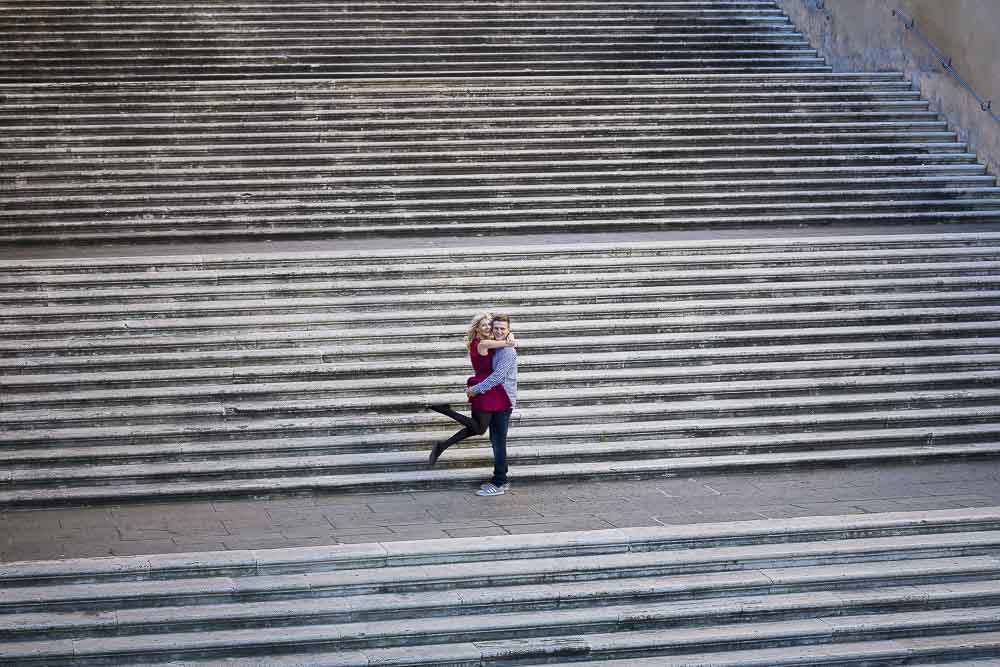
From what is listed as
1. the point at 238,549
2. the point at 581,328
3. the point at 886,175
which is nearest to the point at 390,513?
the point at 238,549

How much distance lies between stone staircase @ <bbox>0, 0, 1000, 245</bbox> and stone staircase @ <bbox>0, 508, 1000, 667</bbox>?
240 inches

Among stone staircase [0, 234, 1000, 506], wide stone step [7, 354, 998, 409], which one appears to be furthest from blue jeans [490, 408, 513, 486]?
wide stone step [7, 354, 998, 409]

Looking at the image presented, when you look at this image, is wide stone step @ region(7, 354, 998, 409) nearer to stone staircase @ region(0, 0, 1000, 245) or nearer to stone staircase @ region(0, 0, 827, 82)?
stone staircase @ region(0, 0, 1000, 245)

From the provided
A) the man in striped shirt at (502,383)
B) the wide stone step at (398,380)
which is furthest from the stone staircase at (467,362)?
the man in striped shirt at (502,383)

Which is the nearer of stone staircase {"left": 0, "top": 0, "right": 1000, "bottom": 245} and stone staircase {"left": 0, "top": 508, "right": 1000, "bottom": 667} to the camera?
stone staircase {"left": 0, "top": 508, "right": 1000, "bottom": 667}

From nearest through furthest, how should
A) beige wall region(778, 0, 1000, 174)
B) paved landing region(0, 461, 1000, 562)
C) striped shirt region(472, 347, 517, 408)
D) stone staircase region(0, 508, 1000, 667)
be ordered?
stone staircase region(0, 508, 1000, 667)
paved landing region(0, 461, 1000, 562)
striped shirt region(472, 347, 517, 408)
beige wall region(778, 0, 1000, 174)

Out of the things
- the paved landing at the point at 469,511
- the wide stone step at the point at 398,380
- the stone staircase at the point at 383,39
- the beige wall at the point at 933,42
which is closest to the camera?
the paved landing at the point at 469,511

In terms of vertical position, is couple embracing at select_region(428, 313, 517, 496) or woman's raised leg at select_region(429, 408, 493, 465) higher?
couple embracing at select_region(428, 313, 517, 496)

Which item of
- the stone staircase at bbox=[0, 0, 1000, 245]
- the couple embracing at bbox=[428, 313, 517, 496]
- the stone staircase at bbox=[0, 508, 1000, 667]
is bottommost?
the stone staircase at bbox=[0, 508, 1000, 667]

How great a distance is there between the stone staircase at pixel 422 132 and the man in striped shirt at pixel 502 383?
4.72 meters

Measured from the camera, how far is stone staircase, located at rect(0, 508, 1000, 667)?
23.9 feet

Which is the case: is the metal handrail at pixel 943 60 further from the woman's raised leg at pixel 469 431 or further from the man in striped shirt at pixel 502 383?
the woman's raised leg at pixel 469 431

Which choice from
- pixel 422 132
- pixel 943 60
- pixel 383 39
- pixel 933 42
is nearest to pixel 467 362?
pixel 422 132

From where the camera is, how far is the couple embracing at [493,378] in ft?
29.6
